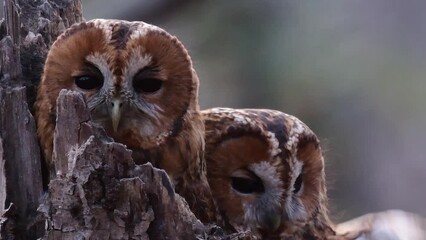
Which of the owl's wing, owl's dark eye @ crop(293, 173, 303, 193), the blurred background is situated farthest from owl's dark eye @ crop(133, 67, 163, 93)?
the blurred background

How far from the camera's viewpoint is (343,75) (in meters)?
7.65

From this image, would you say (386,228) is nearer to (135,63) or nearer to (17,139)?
(135,63)

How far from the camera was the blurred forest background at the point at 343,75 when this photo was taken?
7.39 m

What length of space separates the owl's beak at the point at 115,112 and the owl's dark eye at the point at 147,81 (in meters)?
0.11

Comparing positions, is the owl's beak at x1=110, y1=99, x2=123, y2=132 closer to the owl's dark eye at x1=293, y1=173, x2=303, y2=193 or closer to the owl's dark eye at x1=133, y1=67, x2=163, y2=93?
the owl's dark eye at x1=133, y1=67, x2=163, y2=93

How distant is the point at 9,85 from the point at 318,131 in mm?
4519

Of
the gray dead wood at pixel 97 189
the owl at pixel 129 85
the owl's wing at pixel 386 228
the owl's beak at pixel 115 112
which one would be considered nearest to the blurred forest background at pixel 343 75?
the owl's wing at pixel 386 228

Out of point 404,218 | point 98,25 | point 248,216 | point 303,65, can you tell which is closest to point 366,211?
point 303,65

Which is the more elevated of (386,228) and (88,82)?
(88,82)

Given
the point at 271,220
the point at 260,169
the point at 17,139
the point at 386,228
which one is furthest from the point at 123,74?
the point at 386,228

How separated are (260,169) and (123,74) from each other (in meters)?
0.74

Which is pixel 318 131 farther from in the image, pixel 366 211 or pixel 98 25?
pixel 98 25

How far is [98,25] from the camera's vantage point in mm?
3221

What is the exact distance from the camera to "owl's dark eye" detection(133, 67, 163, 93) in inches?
126
